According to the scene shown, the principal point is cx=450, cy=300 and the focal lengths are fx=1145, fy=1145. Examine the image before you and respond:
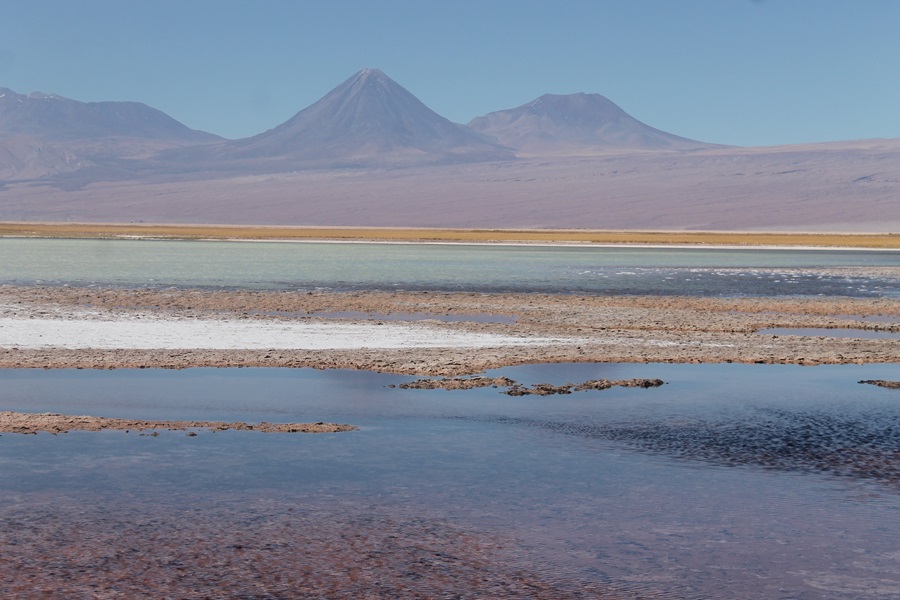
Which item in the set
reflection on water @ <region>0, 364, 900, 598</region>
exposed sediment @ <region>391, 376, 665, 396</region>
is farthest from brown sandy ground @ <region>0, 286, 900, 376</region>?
reflection on water @ <region>0, 364, 900, 598</region>

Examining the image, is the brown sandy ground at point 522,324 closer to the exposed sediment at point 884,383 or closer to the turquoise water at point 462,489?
the turquoise water at point 462,489

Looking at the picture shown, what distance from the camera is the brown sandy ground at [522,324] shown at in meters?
18.2

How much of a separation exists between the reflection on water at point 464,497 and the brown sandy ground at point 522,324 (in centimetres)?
300

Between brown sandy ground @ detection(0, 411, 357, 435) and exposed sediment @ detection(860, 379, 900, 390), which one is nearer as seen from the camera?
brown sandy ground @ detection(0, 411, 357, 435)

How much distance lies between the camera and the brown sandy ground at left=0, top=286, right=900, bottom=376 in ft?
59.6

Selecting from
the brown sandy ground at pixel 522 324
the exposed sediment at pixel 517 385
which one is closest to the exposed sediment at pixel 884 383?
the brown sandy ground at pixel 522 324

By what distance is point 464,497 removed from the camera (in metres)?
9.78

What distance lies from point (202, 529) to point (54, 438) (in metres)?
3.86

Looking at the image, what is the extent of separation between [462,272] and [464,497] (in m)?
36.7

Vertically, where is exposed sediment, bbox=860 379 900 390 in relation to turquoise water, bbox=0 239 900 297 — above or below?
below

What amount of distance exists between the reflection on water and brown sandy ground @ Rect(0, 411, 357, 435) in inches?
12.4

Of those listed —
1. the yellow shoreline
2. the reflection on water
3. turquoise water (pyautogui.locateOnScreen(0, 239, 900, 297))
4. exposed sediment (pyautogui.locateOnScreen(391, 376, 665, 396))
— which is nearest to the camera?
the reflection on water

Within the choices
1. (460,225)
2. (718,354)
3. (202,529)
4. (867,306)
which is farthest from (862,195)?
(202,529)

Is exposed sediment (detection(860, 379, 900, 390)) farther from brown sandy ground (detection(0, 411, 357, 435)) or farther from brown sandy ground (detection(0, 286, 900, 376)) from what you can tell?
brown sandy ground (detection(0, 411, 357, 435))
